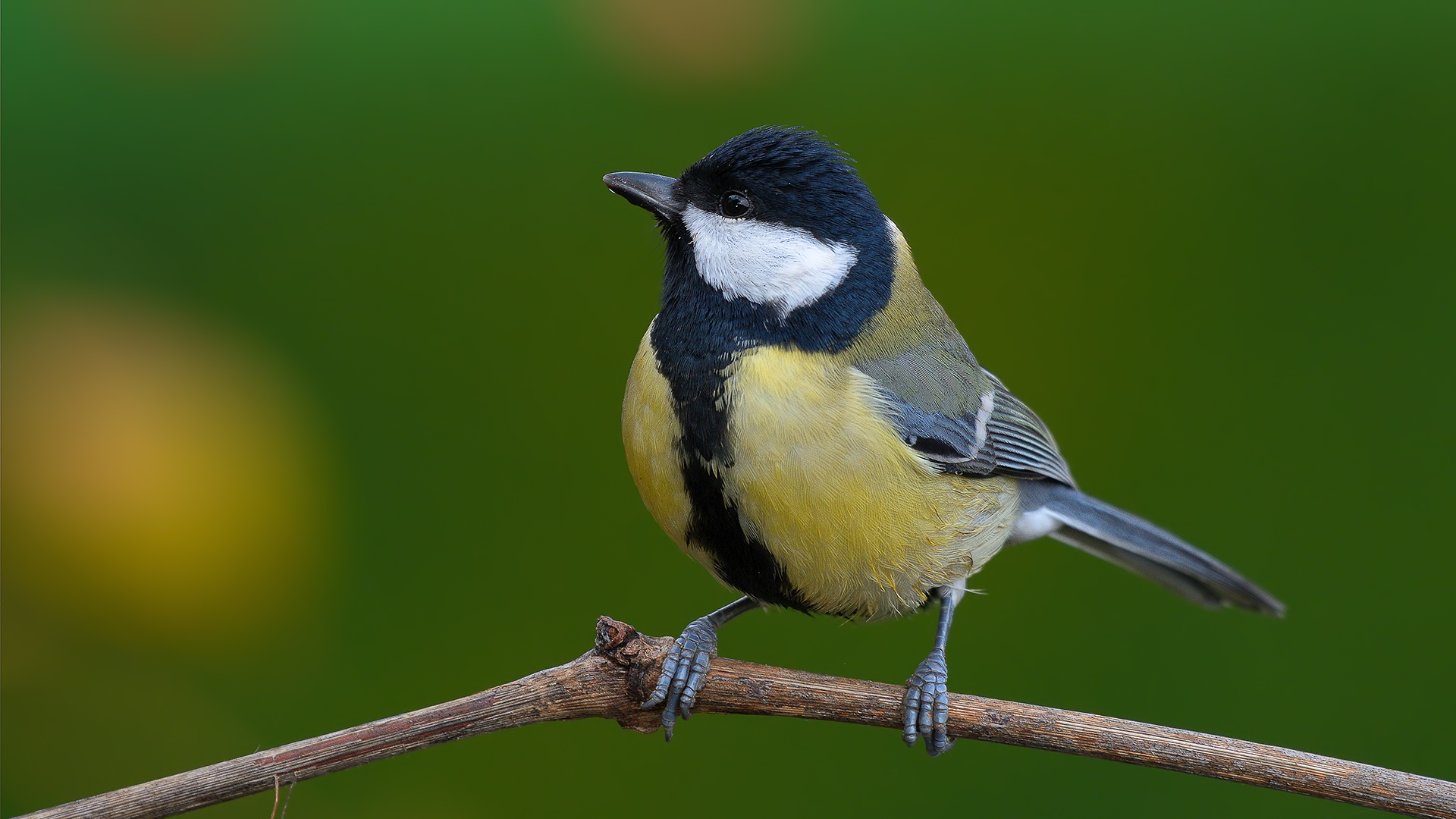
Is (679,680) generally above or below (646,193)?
below

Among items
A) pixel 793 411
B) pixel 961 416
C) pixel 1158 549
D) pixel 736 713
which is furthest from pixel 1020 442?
pixel 736 713

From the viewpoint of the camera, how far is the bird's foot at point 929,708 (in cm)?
124

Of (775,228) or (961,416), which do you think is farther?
(961,416)

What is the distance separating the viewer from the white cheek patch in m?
1.23

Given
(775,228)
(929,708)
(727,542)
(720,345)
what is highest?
(775,228)

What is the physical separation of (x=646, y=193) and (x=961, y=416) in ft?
1.64

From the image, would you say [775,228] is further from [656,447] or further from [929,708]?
[929,708]

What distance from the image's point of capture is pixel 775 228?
124cm

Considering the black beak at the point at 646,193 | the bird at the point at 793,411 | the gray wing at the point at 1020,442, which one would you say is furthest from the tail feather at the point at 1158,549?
the black beak at the point at 646,193

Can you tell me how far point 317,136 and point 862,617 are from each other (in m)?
1.41

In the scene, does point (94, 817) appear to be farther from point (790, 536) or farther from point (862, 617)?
point (862, 617)

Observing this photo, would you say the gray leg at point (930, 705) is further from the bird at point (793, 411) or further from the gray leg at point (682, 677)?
the gray leg at point (682, 677)

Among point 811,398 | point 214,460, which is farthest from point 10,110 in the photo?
point 811,398

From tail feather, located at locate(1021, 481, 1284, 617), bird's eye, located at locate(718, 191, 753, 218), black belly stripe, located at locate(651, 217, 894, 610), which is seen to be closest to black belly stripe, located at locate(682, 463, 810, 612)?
black belly stripe, located at locate(651, 217, 894, 610)
